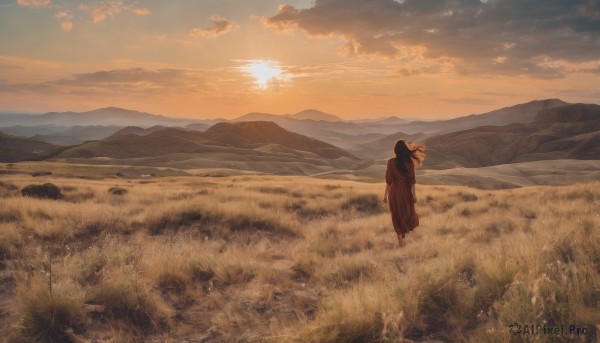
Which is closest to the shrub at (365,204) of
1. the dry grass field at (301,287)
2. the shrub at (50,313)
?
the dry grass field at (301,287)

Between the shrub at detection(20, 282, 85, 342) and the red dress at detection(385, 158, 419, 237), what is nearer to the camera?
the shrub at detection(20, 282, 85, 342)

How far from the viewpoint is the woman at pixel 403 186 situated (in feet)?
31.0

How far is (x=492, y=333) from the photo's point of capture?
3.45 metres

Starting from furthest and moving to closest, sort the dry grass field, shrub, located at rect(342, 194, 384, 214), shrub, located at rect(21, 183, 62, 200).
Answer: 1. shrub, located at rect(342, 194, 384, 214)
2. shrub, located at rect(21, 183, 62, 200)
3. the dry grass field

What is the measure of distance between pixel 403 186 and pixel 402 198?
0.29 metres

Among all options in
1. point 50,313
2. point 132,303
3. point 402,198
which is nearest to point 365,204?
point 402,198

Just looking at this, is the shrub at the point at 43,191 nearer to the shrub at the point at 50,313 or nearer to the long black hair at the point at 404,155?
the shrub at the point at 50,313


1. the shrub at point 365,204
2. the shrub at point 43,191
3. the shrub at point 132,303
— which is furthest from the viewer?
the shrub at point 365,204

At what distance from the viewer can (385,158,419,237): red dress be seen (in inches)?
371

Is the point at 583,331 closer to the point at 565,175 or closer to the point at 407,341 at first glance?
the point at 407,341

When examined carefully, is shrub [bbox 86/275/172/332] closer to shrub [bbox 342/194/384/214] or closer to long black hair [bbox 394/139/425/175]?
long black hair [bbox 394/139/425/175]

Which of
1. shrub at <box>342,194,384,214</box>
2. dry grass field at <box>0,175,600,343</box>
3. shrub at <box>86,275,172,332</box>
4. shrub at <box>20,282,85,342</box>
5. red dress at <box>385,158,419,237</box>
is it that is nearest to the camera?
dry grass field at <box>0,175,600,343</box>

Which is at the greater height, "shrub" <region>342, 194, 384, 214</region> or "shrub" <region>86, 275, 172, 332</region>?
"shrub" <region>86, 275, 172, 332</region>

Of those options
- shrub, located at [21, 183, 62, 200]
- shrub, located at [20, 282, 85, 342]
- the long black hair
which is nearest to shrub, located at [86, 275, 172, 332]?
shrub, located at [20, 282, 85, 342]
